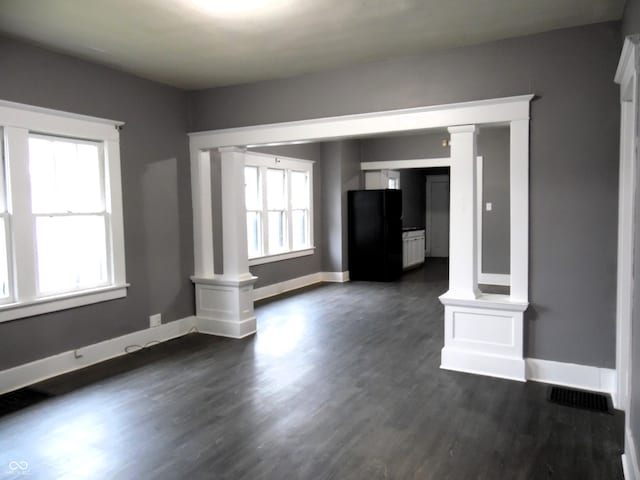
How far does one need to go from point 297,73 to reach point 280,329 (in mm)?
2705

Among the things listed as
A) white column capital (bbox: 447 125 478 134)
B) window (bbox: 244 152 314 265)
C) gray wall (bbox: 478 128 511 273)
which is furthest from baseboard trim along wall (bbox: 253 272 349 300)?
white column capital (bbox: 447 125 478 134)

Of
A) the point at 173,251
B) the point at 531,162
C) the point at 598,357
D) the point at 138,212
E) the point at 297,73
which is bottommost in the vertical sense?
the point at 598,357

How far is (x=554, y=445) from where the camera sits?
2617 millimetres

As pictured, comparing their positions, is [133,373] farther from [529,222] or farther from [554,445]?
[529,222]

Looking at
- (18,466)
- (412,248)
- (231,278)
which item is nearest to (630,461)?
(18,466)

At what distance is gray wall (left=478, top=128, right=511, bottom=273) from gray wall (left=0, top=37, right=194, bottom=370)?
5.03m

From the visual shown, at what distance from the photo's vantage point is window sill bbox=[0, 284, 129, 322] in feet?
11.4

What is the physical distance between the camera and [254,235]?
696 cm

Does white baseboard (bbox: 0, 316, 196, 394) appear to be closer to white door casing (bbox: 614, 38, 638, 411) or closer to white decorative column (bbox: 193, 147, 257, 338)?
white decorative column (bbox: 193, 147, 257, 338)

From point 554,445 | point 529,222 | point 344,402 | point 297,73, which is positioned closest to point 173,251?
point 297,73

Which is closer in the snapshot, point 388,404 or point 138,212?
point 388,404

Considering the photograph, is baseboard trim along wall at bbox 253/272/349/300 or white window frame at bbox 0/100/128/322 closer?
white window frame at bbox 0/100/128/322

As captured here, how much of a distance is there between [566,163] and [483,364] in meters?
1.68

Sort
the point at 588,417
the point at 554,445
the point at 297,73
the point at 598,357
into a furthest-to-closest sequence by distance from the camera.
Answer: the point at 297,73 < the point at 598,357 < the point at 588,417 < the point at 554,445
